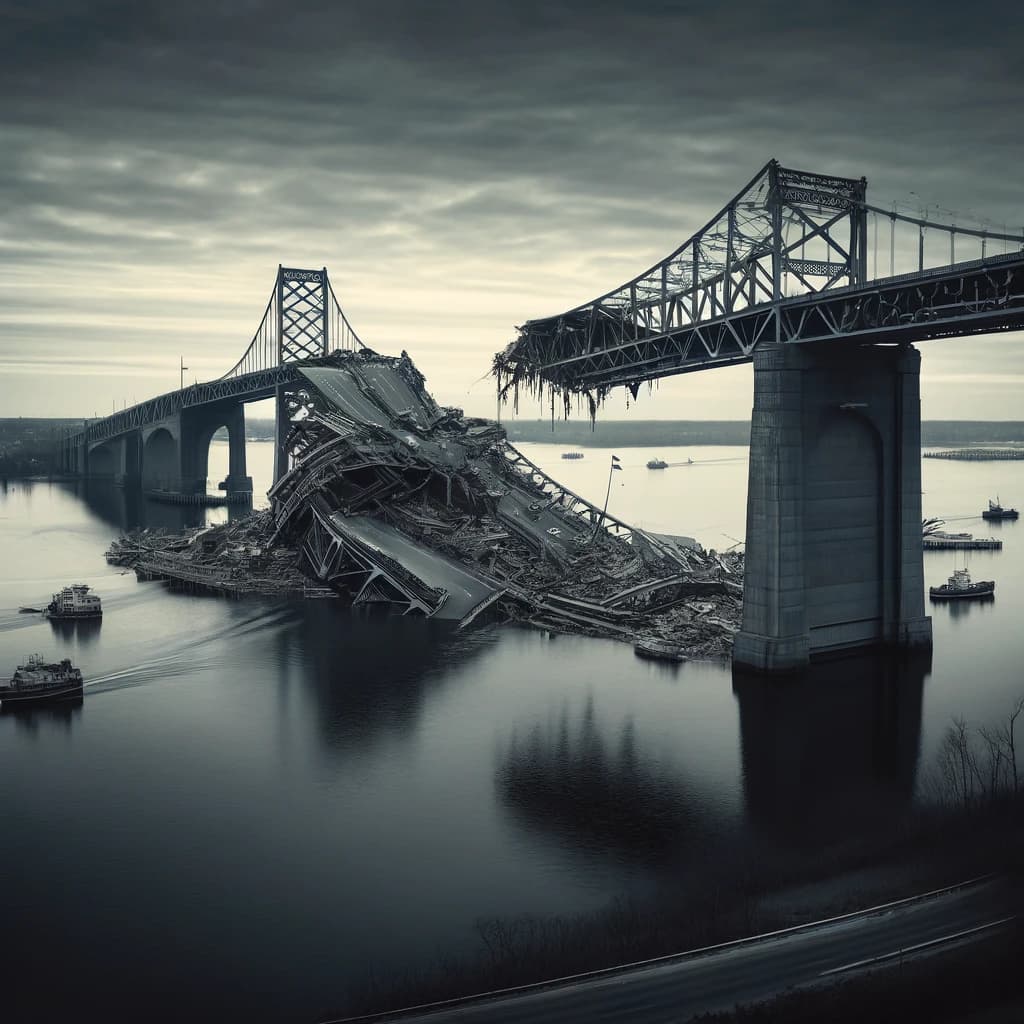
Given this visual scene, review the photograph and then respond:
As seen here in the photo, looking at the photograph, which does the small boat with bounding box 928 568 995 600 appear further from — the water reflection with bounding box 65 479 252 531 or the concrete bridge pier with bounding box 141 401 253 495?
the concrete bridge pier with bounding box 141 401 253 495

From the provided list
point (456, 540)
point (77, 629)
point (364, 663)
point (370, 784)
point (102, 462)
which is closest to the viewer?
point (370, 784)

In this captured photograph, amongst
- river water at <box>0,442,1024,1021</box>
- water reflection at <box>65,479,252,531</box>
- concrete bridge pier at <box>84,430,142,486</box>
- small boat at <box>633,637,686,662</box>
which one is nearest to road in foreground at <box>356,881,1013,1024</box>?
river water at <box>0,442,1024,1021</box>

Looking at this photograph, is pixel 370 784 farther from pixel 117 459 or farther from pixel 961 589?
pixel 117 459

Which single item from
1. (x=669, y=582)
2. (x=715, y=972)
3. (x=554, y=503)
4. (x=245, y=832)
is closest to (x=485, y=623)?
(x=669, y=582)

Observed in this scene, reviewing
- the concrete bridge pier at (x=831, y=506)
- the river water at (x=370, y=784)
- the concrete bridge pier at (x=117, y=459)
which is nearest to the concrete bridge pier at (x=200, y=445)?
the concrete bridge pier at (x=117, y=459)

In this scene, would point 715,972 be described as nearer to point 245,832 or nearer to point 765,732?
point 245,832

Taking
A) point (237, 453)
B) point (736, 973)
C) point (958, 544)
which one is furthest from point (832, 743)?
point (237, 453)
